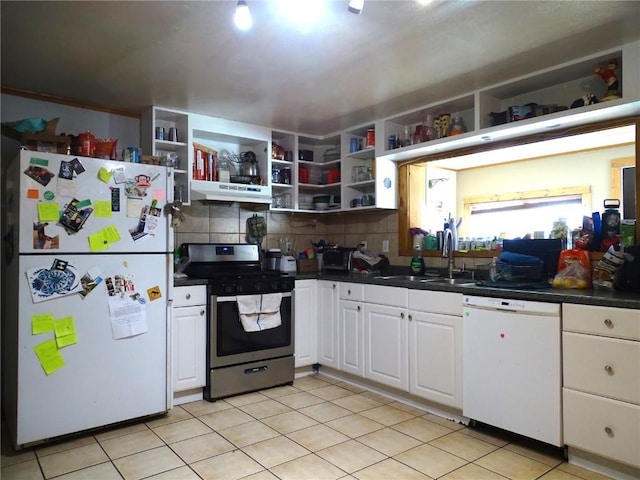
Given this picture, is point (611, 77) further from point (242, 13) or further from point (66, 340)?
point (66, 340)

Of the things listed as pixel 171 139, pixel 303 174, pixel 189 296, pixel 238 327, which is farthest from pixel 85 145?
pixel 303 174

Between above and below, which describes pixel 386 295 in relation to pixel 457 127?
below

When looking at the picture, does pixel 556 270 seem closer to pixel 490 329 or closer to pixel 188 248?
pixel 490 329

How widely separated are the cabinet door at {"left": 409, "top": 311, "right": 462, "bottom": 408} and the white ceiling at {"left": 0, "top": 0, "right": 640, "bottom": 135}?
159cm

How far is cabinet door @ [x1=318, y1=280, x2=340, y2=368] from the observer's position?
12.4ft

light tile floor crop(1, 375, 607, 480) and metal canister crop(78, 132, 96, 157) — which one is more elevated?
metal canister crop(78, 132, 96, 157)

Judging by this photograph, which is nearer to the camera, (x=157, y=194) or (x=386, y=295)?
(x=157, y=194)

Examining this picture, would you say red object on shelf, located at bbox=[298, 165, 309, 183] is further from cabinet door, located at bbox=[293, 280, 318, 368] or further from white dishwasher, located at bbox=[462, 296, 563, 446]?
white dishwasher, located at bbox=[462, 296, 563, 446]

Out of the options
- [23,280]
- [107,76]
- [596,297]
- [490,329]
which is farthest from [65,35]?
[596,297]

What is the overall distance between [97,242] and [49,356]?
69 cm

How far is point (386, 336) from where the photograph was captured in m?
3.30

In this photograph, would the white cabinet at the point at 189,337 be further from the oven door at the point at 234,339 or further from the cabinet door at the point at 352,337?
the cabinet door at the point at 352,337

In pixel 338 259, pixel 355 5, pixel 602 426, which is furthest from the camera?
pixel 338 259

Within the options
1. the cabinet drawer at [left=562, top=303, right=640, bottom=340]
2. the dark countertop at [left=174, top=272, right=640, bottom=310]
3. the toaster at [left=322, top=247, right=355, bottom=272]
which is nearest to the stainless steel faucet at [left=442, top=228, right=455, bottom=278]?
the dark countertop at [left=174, top=272, right=640, bottom=310]
